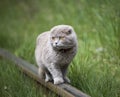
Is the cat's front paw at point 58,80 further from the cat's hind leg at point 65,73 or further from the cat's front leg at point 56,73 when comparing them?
the cat's hind leg at point 65,73

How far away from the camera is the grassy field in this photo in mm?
4875

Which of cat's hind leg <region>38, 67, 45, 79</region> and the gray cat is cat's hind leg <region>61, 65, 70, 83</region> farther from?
cat's hind leg <region>38, 67, 45, 79</region>

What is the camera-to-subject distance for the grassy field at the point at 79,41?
4.88 m

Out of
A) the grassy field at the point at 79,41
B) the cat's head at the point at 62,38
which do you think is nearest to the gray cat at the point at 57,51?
the cat's head at the point at 62,38

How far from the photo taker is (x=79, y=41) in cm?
705

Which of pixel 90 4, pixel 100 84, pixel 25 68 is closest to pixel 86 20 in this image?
pixel 90 4

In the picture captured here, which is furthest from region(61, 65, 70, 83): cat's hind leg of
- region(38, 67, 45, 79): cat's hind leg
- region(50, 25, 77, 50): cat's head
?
region(50, 25, 77, 50): cat's head

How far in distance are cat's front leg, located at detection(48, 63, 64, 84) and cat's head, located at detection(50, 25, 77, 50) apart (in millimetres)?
275

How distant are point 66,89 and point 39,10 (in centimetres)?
525

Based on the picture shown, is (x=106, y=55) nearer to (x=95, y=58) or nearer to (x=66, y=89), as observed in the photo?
(x=95, y=58)

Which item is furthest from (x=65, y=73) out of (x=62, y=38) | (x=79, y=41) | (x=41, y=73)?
(x=79, y=41)

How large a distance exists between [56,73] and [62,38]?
496 millimetres

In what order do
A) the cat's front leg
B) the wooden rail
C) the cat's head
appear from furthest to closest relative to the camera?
the cat's front leg, the wooden rail, the cat's head

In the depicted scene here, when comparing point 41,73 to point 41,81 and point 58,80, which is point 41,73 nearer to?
point 41,81
